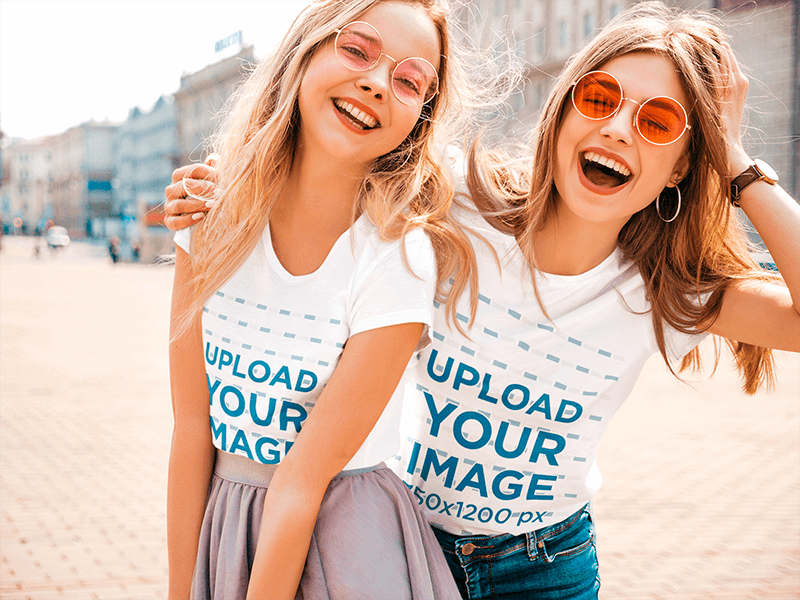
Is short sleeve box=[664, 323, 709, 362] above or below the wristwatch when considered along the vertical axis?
below

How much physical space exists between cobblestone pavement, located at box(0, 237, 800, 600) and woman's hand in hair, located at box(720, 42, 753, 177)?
77cm

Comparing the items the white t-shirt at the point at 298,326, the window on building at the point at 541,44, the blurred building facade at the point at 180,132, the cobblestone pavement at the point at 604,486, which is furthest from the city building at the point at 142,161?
the white t-shirt at the point at 298,326

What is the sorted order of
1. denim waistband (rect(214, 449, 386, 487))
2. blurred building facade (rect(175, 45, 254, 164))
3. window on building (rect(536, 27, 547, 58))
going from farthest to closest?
blurred building facade (rect(175, 45, 254, 164))
window on building (rect(536, 27, 547, 58))
denim waistband (rect(214, 449, 386, 487))

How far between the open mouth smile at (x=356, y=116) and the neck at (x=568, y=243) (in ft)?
1.76

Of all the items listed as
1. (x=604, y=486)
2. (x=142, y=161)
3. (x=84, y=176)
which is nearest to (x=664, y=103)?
(x=604, y=486)

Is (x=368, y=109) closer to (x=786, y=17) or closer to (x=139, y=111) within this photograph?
(x=786, y=17)

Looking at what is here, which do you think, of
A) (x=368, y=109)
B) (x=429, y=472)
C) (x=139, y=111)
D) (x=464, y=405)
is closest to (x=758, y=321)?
(x=464, y=405)

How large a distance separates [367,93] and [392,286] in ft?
1.60

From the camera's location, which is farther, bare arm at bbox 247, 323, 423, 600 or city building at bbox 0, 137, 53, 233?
city building at bbox 0, 137, 53, 233

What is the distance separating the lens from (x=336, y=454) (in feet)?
5.08

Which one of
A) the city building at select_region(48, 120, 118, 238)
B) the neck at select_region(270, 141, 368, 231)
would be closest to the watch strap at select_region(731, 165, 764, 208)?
the neck at select_region(270, 141, 368, 231)

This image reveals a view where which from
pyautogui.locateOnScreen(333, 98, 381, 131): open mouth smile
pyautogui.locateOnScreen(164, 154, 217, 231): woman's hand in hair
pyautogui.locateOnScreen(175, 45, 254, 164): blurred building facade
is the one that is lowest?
pyautogui.locateOnScreen(164, 154, 217, 231): woman's hand in hair

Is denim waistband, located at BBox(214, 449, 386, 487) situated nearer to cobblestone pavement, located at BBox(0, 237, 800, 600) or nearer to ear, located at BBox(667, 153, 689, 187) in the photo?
ear, located at BBox(667, 153, 689, 187)

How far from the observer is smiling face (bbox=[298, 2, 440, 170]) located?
172 cm
